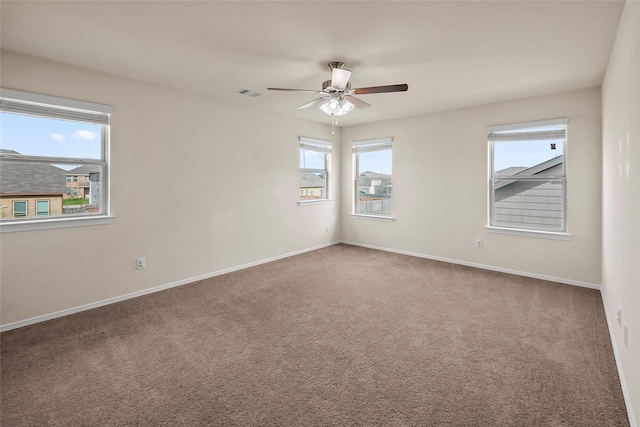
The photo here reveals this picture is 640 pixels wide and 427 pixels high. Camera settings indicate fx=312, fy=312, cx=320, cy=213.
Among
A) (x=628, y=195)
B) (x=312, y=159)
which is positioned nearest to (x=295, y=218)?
(x=312, y=159)

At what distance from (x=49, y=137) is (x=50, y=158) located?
209 mm

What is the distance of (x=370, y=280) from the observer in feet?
13.9

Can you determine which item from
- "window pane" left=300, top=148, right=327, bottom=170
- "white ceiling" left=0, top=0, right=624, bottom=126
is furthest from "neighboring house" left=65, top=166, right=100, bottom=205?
"window pane" left=300, top=148, right=327, bottom=170

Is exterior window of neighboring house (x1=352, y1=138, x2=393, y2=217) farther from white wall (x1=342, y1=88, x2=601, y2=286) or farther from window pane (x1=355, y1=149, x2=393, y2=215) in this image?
white wall (x1=342, y1=88, x2=601, y2=286)

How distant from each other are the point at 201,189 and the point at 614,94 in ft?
14.7

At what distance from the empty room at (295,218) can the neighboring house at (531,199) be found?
1.0 inches

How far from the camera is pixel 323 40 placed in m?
2.61

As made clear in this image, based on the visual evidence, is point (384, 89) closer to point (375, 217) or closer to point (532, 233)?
point (532, 233)

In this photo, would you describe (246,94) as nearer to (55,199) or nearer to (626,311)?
(55,199)

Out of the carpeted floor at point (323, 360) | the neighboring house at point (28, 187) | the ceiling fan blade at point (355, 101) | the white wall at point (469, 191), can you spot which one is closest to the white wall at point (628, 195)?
the carpeted floor at point (323, 360)

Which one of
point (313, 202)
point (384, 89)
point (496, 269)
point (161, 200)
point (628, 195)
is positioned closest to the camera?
point (628, 195)

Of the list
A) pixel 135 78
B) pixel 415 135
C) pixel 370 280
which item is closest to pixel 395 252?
pixel 370 280

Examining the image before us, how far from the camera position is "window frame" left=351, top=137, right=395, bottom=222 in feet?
19.2

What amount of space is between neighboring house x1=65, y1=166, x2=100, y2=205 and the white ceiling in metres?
1.07
